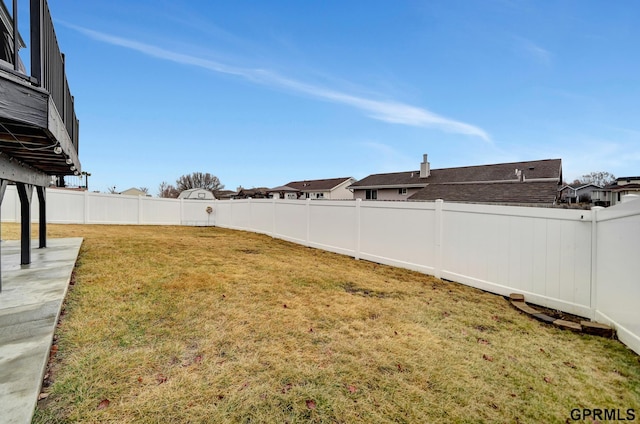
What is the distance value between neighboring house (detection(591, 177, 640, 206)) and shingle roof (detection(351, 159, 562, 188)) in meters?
3.70

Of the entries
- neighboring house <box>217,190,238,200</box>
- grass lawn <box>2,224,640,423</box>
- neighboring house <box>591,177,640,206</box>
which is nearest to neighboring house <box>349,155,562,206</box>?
neighboring house <box>591,177,640,206</box>

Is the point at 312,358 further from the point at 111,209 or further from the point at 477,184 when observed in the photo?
the point at 477,184

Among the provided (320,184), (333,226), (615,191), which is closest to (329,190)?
(320,184)

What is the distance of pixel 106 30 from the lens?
1028 cm

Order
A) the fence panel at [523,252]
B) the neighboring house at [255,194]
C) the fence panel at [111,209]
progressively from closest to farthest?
the fence panel at [523,252]
the fence panel at [111,209]
the neighboring house at [255,194]

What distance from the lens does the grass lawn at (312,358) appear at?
1.98 metres

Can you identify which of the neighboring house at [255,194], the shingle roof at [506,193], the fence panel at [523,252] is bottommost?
the fence panel at [523,252]

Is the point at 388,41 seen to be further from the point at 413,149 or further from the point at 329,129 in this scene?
the point at 413,149

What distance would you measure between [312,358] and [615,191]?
29322mm

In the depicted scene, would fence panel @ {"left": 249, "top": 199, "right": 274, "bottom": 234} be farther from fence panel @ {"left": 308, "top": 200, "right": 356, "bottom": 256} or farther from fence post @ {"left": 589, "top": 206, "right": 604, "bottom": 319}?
fence post @ {"left": 589, "top": 206, "right": 604, "bottom": 319}

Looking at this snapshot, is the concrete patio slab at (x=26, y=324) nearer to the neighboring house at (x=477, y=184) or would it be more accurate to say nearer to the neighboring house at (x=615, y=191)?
the neighboring house at (x=477, y=184)

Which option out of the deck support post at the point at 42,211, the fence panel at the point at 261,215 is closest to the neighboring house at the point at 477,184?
the fence panel at the point at 261,215

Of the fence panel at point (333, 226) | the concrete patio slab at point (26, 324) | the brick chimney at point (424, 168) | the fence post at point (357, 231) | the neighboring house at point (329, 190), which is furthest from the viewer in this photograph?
the neighboring house at point (329, 190)

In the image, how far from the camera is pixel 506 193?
14539 mm
